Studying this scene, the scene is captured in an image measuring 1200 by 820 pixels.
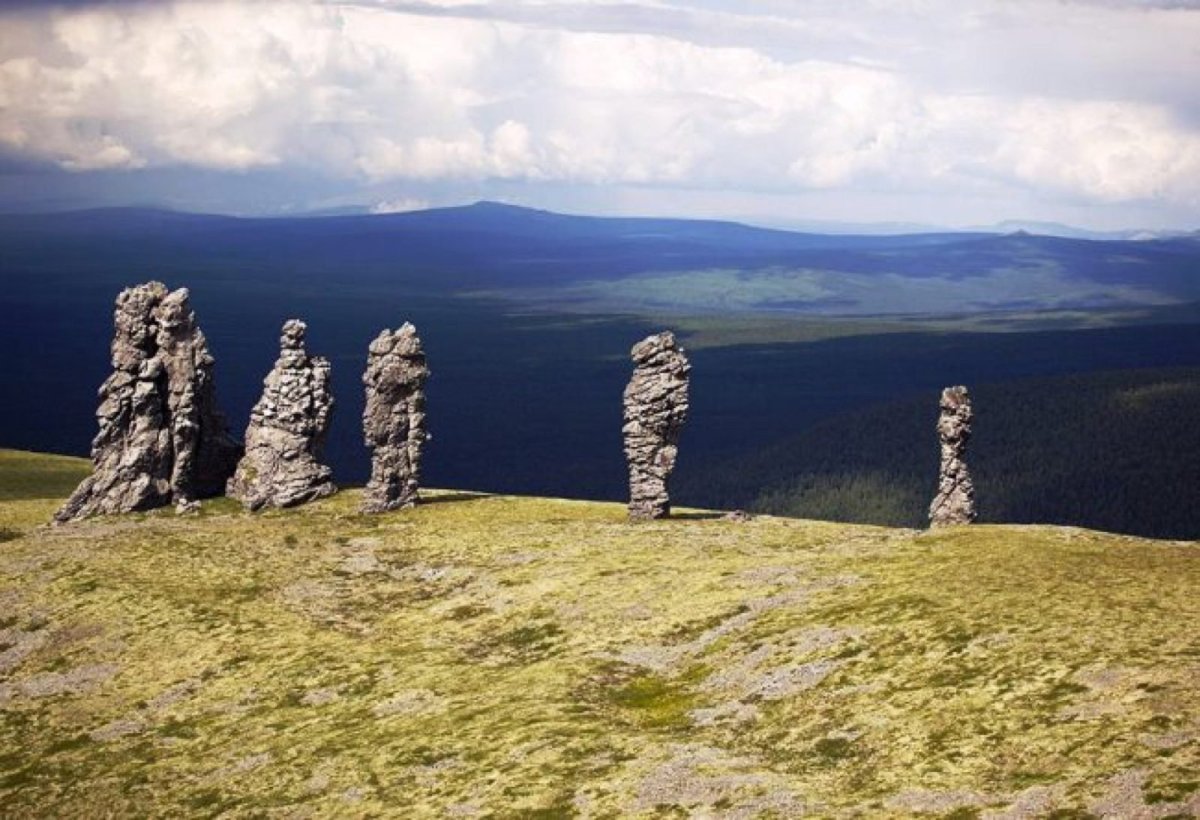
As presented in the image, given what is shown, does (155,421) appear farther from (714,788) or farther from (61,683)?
(714,788)

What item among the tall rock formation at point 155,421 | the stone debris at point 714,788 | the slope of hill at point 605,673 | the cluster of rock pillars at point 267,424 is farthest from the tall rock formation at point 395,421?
the stone debris at point 714,788

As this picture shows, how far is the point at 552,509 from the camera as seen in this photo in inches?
4688

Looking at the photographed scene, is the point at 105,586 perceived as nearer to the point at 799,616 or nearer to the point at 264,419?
the point at 264,419

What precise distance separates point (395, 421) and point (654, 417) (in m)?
23.7

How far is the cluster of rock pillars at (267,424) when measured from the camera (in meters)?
113

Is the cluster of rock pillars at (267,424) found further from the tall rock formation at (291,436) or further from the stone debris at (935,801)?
the stone debris at (935,801)

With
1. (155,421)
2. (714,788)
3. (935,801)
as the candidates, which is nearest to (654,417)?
(155,421)

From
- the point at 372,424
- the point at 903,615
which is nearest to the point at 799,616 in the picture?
the point at 903,615

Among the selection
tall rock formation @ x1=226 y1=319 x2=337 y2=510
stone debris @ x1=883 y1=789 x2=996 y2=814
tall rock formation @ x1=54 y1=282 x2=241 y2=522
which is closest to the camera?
stone debris @ x1=883 y1=789 x2=996 y2=814

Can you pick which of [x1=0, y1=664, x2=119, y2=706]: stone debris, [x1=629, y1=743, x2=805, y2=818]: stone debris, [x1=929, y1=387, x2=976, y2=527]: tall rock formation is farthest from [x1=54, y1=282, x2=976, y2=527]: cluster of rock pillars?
[x1=629, y1=743, x2=805, y2=818]: stone debris

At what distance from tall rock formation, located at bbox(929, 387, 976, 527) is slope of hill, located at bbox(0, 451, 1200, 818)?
348 inches

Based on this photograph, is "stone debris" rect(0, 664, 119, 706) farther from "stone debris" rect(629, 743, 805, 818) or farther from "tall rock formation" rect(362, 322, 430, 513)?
"tall rock formation" rect(362, 322, 430, 513)

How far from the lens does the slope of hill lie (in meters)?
51.2

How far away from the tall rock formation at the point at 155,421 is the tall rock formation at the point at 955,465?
66.1 m
